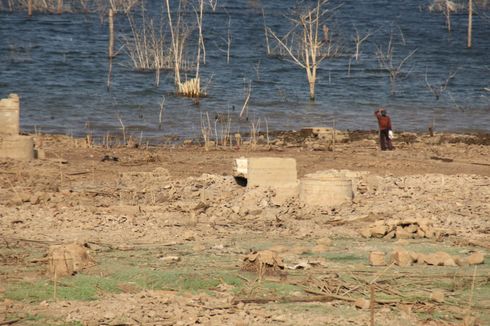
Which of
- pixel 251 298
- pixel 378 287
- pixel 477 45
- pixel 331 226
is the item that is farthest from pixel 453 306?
pixel 477 45

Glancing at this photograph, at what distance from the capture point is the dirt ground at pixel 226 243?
7.96 metres

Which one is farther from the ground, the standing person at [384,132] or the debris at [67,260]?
the standing person at [384,132]

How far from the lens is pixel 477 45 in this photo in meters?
42.6

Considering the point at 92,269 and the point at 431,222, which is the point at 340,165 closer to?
the point at 431,222

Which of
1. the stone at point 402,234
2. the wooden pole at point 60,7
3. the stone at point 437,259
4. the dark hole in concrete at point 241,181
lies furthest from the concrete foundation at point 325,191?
the wooden pole at point 60,7

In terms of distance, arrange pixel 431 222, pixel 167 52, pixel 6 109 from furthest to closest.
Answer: pixel 167 52, pixel 6 109, pixel 431 222

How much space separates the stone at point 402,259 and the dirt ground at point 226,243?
0.13ft

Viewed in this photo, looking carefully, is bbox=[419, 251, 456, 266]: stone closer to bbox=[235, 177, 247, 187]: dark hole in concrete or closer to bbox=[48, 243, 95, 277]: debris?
bbox=[48, 243, 95, 277]: debris

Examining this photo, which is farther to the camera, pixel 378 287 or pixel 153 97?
pixel 153 97

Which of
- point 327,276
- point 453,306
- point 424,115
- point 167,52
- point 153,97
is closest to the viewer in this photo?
point 453,306

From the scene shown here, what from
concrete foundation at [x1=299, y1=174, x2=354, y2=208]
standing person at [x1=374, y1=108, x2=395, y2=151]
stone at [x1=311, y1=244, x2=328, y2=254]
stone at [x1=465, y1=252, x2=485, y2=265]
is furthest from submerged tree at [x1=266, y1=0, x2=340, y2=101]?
stone at [x1=465, y1=252, x2=485, y2=265]

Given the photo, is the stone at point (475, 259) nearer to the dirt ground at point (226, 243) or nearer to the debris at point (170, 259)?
the dirt ground at point (226, 243)

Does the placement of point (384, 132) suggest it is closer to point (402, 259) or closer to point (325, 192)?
point (325, 192)

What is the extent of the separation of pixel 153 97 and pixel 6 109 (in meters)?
12.4
